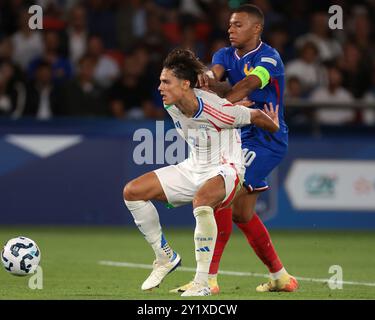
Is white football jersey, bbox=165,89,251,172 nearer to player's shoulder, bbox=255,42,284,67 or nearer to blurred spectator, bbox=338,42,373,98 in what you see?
player's shoulder, bbox=255,42,284,67

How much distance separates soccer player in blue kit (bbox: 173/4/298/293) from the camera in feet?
29.6

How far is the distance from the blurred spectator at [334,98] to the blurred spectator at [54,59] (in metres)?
3.63

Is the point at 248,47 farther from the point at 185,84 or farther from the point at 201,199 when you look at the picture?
the point at 201,199

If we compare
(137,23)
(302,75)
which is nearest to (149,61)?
(137,23)

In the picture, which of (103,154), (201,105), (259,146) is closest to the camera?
(201,105)

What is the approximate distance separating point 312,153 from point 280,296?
21.6 ft

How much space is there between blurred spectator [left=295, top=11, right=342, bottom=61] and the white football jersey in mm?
8662

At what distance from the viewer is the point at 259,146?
30.1 feet

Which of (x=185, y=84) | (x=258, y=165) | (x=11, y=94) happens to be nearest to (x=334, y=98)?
(x=11, y=94)

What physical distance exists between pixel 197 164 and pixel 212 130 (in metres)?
0.31

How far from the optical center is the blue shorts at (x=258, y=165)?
904 cm

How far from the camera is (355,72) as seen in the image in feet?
54.7

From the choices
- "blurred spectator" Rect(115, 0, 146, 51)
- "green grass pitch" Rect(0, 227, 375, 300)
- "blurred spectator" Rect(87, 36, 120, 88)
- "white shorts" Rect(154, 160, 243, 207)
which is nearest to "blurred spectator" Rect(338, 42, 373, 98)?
"green grass pitch" Rect(0, 227, 375, 300)

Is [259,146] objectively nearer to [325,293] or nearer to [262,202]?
[325,293]
